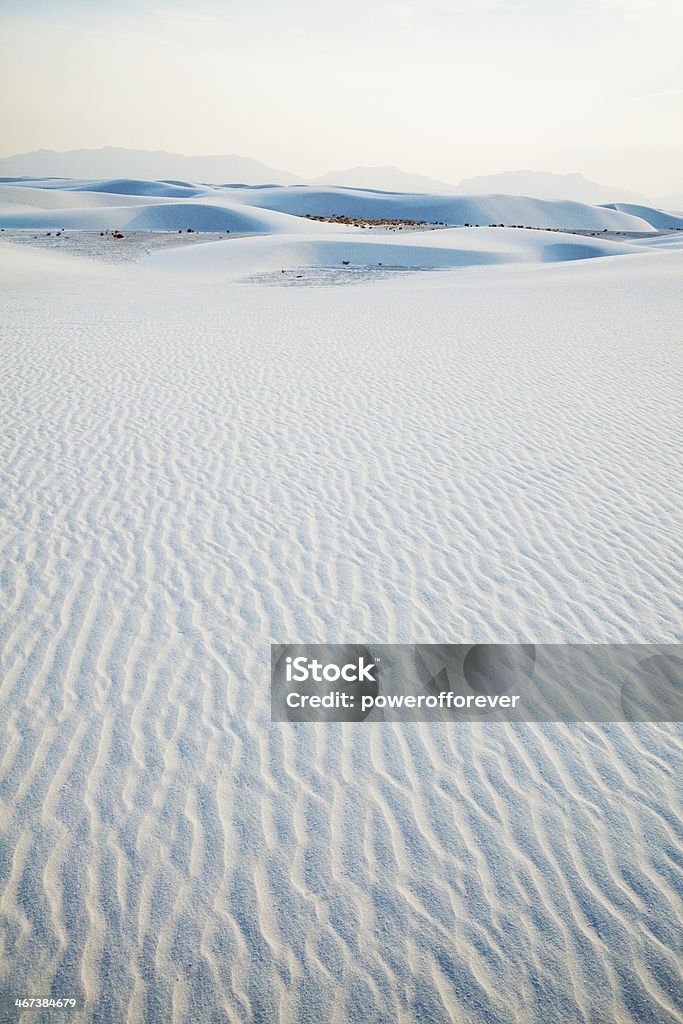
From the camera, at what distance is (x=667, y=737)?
14.2ft

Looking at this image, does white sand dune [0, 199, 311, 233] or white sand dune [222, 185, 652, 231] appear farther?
white sand dune [222, 185, 652, 231]

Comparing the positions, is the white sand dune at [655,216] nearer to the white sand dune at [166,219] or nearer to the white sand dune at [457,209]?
the white sand dune at [457,209]

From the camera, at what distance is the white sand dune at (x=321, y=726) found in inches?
123

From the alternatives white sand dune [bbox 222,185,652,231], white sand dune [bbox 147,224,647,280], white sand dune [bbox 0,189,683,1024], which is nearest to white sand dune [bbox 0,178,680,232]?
white sand dune [bbox 222,185,652,231]

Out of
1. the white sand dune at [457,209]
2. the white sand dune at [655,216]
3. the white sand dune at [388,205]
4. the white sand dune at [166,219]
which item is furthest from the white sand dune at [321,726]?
the white sand dune at [655,216]

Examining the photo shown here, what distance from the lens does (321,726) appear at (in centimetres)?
445

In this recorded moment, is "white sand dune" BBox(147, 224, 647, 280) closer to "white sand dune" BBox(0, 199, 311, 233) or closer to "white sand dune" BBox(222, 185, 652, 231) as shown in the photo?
"white sand dune" BBox(0, 199, 311, 233)

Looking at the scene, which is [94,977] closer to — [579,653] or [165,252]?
[579,653]

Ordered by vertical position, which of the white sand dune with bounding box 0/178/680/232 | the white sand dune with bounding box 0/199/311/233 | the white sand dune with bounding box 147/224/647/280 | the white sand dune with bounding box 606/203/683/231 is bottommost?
the white sand dune with bounding box 147/224/647/280

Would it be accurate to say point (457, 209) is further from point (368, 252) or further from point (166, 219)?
point (368, 252)

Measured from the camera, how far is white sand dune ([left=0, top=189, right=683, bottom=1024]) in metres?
3.11

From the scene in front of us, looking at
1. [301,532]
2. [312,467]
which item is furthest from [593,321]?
[301,532]

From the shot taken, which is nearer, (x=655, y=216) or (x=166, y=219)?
(x=166, y=219)

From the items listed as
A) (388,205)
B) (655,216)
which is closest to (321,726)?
(388,205)
